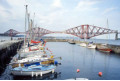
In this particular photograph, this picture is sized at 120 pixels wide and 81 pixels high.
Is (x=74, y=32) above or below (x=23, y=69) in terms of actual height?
above

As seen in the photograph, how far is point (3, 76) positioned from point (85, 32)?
102 m

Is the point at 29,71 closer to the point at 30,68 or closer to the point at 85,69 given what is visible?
the point at 30,68

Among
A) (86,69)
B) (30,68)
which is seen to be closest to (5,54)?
(30,68)

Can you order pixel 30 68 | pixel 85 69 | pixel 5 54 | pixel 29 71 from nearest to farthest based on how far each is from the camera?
pixel 29 71 < pixel 30 68 < pixel 85 69 < pixel 5 54

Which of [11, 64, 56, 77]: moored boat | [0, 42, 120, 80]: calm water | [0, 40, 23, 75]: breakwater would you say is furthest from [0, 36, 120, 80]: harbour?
[0, 40, 23, 75]: breakwater

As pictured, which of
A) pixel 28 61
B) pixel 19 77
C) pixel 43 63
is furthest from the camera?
pixel 43 63

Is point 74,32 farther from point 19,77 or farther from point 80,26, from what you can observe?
point 19,77

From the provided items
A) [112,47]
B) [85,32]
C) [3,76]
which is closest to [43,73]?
[3,76]

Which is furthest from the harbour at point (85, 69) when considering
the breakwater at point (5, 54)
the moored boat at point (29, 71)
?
the breakwater at point (5, 54)

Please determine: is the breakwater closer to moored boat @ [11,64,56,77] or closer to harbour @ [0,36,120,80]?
harbour @ [0,36,120,80]

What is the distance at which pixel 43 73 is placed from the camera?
13445 millimetres

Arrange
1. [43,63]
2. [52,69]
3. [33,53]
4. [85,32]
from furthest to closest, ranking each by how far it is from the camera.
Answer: [85,32] < [33,53] < [43,63] < [52,69]

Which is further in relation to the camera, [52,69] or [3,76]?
[52,69]

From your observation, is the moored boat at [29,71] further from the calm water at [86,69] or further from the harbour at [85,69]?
the calm water at [86,69]
